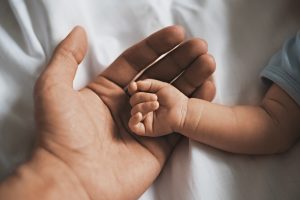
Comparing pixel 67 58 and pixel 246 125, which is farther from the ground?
pixel 67 58

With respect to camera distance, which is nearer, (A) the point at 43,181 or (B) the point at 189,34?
(A) the point at 43,181

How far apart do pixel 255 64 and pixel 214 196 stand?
274 millimetres

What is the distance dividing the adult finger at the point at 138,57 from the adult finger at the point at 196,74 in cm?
5

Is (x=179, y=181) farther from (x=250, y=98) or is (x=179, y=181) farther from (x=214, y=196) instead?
(x=250, y=98)

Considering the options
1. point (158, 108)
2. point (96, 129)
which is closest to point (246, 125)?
point (158, 108)

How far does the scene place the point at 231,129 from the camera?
0.73 m

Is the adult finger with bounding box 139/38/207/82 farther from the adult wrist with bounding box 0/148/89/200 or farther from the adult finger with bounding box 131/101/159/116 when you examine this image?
the adult wrist with bounding box 0/148/89/200

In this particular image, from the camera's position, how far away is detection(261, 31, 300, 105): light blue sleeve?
29.6 inches

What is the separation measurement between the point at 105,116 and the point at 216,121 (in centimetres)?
19

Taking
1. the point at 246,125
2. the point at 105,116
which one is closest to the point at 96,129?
the point at 105,116

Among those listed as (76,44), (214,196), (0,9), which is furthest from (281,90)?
(0,9)

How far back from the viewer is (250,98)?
80 cm

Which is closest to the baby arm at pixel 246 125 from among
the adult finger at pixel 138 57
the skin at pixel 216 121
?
the skin at pixel 216 121

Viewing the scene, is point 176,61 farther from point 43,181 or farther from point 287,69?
point 43,181
